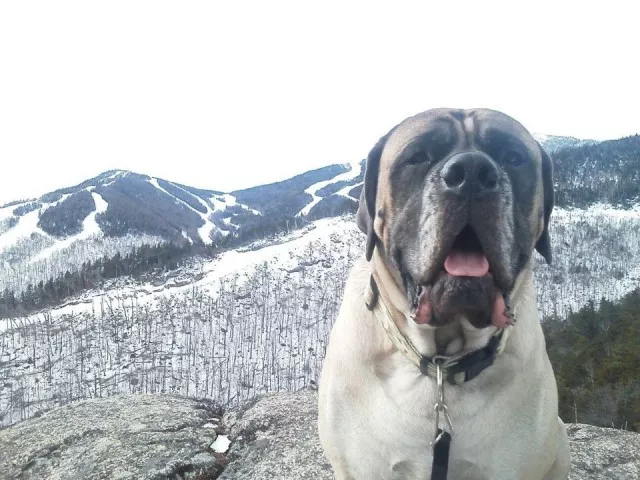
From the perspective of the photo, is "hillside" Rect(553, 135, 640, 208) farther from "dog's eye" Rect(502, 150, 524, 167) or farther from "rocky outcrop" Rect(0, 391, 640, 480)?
"dog's eye" Rect(502, 150, 524, 167)

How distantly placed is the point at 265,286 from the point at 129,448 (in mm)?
73564

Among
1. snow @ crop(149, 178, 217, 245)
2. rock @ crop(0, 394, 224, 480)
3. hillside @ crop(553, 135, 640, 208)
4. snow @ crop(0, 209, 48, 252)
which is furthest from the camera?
snow @ crop(149, 178, 217, 245)

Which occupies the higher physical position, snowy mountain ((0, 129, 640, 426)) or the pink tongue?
the pink tongue

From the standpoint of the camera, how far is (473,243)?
6.40ft

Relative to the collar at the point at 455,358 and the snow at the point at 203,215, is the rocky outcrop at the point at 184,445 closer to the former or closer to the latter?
the collar at the point at 455,358

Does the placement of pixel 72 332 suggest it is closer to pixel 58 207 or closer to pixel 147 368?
pixel 147 368

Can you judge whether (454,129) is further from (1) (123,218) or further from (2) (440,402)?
(1) (123,218)

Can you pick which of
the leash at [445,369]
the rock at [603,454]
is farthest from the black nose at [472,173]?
the rock at [603,454]

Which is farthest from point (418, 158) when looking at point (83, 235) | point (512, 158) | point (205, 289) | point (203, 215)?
point (203, 215)

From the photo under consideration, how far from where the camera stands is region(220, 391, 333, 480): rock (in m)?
3.56

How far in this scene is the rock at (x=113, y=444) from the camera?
3434mm

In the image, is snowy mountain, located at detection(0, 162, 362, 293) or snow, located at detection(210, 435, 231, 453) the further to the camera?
snowy mountain, located at detection(0, 162, 362, 293)

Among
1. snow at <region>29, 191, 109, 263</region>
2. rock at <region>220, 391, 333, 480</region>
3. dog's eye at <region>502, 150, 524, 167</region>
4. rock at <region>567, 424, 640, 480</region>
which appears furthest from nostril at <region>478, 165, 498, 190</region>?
snow at <region>29, 191, 109, 263</region>

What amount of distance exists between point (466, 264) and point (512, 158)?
65 centimetres
